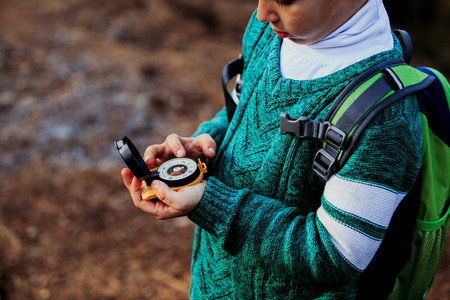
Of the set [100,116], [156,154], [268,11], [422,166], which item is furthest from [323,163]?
[100,116]

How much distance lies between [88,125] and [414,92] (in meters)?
4.11

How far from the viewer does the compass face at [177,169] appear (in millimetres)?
1289

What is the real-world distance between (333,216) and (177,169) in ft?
1.73

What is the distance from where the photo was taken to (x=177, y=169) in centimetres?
134

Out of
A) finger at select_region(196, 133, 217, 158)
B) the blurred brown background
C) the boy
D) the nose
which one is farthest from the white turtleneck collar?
the blurred brown background

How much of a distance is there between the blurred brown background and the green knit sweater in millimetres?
2001

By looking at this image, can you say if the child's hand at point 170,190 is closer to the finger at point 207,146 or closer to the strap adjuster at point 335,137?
the finger at point 207,146

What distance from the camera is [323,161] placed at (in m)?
1.06

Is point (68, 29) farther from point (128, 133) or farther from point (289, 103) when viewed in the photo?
point (289, 103)

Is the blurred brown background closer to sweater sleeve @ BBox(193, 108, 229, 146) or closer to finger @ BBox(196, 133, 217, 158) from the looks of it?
sweater sleeve @ BBox(193, 108, 229, 146)

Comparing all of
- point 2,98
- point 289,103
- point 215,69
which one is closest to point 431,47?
point 215,69

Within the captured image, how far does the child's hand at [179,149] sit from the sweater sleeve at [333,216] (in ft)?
0.67

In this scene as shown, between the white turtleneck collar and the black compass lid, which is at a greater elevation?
the white turtleneck collar

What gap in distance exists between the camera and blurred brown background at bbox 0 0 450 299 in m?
3.20
